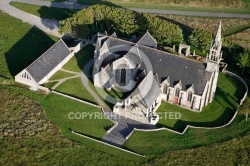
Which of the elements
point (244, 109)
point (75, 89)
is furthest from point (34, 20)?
point (244, 109)

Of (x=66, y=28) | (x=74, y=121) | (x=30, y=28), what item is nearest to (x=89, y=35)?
(x=66, y=28)

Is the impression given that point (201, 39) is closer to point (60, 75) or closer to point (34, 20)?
point (60, 75)

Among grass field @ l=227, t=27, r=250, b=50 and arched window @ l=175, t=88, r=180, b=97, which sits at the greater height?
grass field @ l=227, t=27, r=250, b=50

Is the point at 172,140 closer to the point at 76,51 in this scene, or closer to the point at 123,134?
the point at 123,134

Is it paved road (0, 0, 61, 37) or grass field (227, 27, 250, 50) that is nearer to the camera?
grass field (227, 27, 250, 50)

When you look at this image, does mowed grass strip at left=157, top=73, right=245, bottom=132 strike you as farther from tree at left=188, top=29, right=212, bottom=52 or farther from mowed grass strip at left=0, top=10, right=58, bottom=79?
mowed grass strip at left=0, top=10, right=58, bottom=79

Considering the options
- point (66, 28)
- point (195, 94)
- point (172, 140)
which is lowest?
point (172, 140)

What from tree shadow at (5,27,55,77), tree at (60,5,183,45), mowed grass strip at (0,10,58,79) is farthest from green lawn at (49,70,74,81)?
tree at (60,5,183,45)
